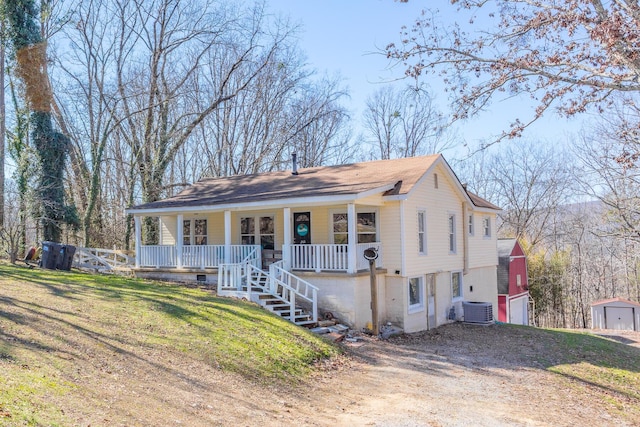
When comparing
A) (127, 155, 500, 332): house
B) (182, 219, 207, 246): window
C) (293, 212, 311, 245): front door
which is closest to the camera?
(127, 155, 500, 332): house

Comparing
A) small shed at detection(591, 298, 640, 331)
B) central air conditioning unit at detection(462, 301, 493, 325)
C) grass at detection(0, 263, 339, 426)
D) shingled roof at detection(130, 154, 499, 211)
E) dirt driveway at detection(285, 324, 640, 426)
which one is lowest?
small shed at detection(591, 298, 640, 331)

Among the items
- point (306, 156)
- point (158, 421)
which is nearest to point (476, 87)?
point (158, 421)

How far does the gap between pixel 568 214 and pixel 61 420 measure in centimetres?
4395

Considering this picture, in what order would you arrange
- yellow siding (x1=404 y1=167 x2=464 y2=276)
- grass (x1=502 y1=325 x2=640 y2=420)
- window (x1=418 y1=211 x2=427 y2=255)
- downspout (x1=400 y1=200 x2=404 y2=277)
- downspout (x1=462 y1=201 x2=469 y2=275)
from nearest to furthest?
grass (x1=502 y1=325 x2=640 y2=420) → downspout (x1=400 y1=200 x2=404 y2=277) → yellow siding (x1=404 y1=167 x2=464 y2=276) → window (x1=418 y1=211 x2=427 y2=255) → downspout (x1=462 y1=201 x2=469 y2=275)

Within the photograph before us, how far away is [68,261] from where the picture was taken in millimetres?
18844

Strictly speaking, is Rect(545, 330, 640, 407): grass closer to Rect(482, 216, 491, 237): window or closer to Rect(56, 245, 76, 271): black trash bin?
Rect(482, 216, 491, 237): window

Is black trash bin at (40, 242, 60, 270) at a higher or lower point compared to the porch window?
lower

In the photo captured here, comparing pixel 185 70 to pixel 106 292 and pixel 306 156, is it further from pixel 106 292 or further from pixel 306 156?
pixel 106 292

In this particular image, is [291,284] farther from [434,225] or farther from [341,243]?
[434,225]

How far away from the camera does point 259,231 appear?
18578 mm

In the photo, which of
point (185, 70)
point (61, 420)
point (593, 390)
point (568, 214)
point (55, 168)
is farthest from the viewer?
point (568, 214)

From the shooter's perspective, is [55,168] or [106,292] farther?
[55,168]

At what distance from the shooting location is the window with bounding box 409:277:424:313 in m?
16.4

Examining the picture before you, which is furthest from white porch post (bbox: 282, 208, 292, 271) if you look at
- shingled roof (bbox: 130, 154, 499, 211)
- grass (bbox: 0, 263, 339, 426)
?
grass (bbox: 0, 263, 339, 426)
